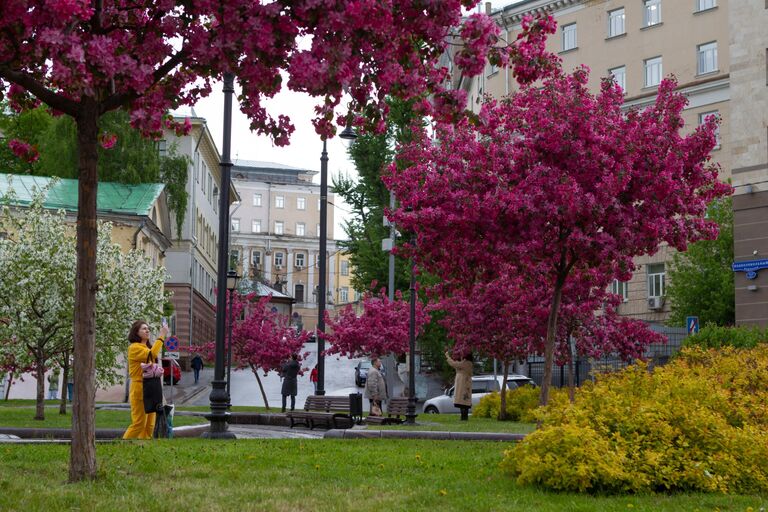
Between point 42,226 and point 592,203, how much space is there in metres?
16.8

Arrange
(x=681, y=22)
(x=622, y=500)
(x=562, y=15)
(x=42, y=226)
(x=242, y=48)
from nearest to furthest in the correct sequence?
(x=242, y=48) → (x=622, y=500) → (x=42, y=226) → (x=681, y=22) → (x=562, y=15)

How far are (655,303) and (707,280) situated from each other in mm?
3616

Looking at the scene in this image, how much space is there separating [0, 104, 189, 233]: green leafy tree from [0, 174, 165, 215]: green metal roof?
3.58 m

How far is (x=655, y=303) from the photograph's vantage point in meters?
50.4

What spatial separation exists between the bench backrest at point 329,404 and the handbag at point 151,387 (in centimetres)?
1488

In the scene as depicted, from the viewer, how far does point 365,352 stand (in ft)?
128

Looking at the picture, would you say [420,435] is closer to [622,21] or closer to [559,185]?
[559,185]

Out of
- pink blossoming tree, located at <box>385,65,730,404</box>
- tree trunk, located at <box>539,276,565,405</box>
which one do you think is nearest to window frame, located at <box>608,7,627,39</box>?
pink blossoming tree, located at <box>385,65,730,404</box>

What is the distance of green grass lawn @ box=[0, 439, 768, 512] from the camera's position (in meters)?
8.62

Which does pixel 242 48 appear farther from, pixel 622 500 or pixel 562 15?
pixel 562 15

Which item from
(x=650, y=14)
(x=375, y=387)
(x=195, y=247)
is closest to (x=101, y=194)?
(x=195, y=247)

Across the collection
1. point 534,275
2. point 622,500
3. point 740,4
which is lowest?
point 622,500

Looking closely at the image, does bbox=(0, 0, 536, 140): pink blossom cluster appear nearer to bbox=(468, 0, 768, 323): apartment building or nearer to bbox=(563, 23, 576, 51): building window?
bbox=(468, 0, 768, 323): apartment building

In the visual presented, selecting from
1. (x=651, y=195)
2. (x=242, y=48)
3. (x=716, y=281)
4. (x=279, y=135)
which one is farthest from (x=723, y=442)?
(x=716, y=281)
